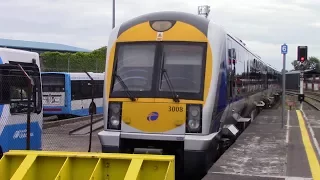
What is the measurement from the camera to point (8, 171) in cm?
611

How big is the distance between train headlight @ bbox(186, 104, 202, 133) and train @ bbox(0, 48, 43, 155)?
3.02 meters

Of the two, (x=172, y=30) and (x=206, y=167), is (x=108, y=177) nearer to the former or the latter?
(x=206, y=167)

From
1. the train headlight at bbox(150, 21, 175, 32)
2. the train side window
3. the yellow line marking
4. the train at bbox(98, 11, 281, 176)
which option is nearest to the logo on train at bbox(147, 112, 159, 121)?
the train at bbox(98, 11, 281, 176)

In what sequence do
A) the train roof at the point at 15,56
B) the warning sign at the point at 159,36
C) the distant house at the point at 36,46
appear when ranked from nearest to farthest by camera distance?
the warning sign at the point at 159,36, the train roof at the point at 15,56, the distant house at the point at 36,46

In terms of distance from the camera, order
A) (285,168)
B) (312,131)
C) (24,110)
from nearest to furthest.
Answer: (285,168) → (24,110) → (312,131)

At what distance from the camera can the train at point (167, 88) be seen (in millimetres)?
8359

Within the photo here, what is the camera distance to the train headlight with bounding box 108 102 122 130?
869 cm

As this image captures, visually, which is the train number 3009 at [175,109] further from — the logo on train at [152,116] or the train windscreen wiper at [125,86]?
the train windscreen wiper at [125,86]

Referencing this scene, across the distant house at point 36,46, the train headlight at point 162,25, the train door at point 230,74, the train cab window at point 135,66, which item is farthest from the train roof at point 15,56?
the distant house at point 36,46

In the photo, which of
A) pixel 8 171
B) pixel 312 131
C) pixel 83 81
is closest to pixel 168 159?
pixel 8 171

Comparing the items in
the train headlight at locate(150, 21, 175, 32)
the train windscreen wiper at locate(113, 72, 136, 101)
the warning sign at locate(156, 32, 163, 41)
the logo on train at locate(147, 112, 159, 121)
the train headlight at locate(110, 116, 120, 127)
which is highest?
the train headlight at locate(150, 21, 175, 32)

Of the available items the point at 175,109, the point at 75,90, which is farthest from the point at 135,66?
the point at 75,90

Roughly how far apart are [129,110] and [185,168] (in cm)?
143

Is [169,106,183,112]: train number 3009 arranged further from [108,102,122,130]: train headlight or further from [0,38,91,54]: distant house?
[0,38,91,54]: distant house
